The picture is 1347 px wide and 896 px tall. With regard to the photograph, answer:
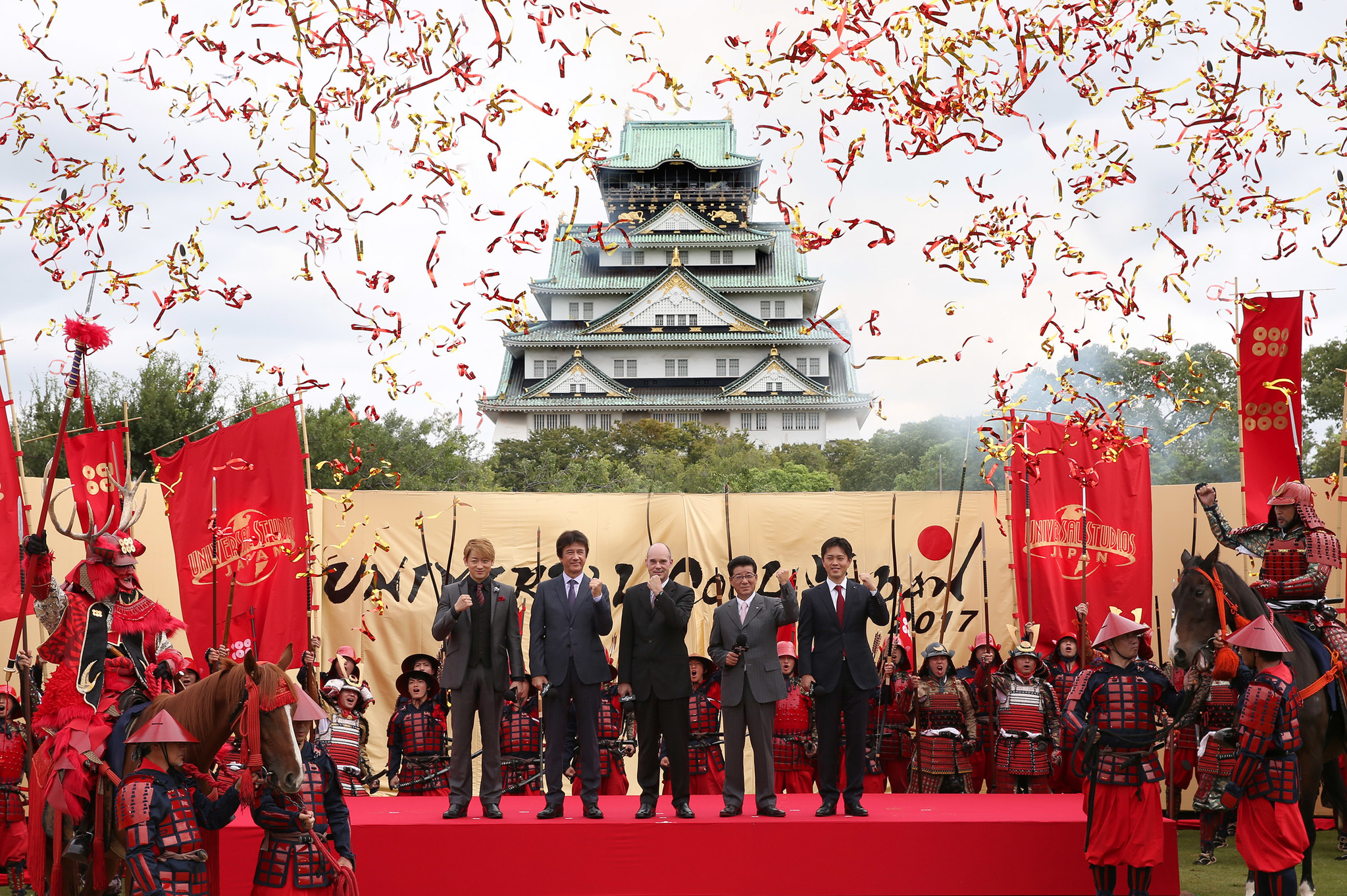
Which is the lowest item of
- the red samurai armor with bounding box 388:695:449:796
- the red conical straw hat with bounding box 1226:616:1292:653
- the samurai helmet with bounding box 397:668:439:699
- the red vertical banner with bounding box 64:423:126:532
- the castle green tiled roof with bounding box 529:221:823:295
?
the red samurai armor with bounding box 388:695:449:796

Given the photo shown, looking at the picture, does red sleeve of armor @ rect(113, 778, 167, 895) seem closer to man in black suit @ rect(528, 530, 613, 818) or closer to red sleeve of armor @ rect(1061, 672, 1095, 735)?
man in black suit @ rect(528, 530, 613, 818)

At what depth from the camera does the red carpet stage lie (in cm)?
555

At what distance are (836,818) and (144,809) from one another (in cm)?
326

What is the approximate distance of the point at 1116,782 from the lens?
5371 mm

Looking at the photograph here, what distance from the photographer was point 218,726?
170 inches

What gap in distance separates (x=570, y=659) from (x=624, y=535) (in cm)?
460

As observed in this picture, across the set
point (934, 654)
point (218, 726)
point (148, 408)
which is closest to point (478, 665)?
point (218, 726)

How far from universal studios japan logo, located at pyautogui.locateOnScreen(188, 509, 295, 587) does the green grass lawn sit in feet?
22.6

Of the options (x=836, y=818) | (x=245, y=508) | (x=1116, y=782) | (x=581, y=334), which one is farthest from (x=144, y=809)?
(x=581, y=334)

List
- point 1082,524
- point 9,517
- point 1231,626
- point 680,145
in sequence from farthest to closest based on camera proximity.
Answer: point 680,145 < point 1082,524 < point 9,517 < point 1231,626

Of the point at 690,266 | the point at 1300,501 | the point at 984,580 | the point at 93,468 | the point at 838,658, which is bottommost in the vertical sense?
the point at 838,658

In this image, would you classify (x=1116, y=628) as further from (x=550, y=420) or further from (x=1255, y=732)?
(x=550, y=420)

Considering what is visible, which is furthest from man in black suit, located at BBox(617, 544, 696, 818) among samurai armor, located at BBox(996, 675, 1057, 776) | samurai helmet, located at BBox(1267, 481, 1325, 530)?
samurai helmet, located at BBox(1267, 481, 1325, 530)

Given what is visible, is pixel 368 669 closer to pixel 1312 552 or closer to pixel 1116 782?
pixel 1116 782
